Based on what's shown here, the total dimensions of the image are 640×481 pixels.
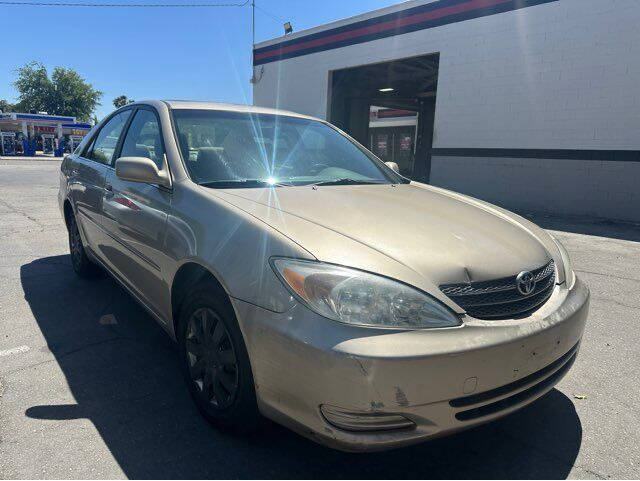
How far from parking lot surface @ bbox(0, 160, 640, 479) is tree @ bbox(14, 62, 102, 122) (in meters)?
62.0

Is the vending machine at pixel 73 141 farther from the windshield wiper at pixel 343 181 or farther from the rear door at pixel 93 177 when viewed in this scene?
the windshield wiper at pixel 343 181

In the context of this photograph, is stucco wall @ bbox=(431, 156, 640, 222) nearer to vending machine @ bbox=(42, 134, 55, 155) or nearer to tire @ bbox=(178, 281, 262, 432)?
tire @ bbox=(178, 281, 262, 432)

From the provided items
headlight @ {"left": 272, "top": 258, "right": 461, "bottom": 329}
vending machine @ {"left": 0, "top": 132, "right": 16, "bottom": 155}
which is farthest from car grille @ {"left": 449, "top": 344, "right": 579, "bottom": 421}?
vending machine @ {"left": 0, "top": 132, "right": 16, "bottom": 155}

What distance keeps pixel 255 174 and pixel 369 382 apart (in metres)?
1.55

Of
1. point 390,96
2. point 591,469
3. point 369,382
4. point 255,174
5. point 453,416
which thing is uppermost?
point 390,96

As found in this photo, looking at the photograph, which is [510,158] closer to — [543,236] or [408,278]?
[543,236]

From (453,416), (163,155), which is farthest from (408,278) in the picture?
(163,155)

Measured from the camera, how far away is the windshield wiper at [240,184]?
2.55 m

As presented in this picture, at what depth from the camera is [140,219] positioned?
113 inches

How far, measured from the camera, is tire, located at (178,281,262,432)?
2.03 metres

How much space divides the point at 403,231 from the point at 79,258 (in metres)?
3.65

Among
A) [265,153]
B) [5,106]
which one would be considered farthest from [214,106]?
[5,106]

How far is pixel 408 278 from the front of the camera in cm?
180

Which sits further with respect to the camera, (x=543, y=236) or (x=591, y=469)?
(x=543, y=236)
